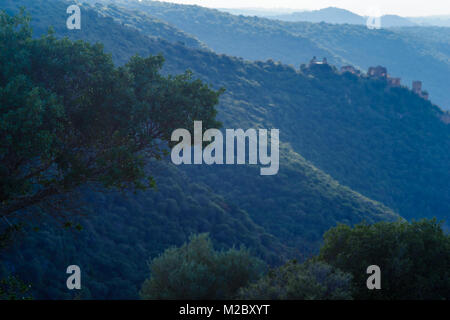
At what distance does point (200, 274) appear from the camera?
827cm

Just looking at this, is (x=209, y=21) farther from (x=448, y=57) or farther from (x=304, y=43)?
(x=448, y=57)

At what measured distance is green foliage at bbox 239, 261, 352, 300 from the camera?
7.18m

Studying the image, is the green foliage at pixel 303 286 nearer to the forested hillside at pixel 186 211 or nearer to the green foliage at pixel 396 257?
the green foliage at pixel 396 257

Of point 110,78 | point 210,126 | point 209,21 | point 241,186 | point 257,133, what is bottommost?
point 241,186

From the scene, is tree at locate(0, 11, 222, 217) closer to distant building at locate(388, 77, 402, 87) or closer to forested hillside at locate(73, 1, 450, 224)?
forested hillside at locate(73, 1, 450, 224)

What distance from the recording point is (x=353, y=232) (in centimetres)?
1034

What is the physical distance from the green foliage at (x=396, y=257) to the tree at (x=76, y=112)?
4.15 metres

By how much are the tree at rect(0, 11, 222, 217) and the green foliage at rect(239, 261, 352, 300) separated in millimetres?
3143

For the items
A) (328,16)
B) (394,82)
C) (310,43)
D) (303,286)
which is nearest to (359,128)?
(394,82)

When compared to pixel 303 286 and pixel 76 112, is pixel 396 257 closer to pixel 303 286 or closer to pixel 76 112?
pixel 303 286

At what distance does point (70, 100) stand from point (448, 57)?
12667 cm

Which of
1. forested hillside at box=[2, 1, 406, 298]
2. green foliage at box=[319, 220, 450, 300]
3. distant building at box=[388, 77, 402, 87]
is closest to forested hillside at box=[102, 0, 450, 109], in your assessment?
distant building at box=[388, 77, 402, 87]

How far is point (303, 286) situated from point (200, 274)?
2.00 m

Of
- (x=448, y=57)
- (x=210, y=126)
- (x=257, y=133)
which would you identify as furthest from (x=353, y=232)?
(x=448, y=57)
